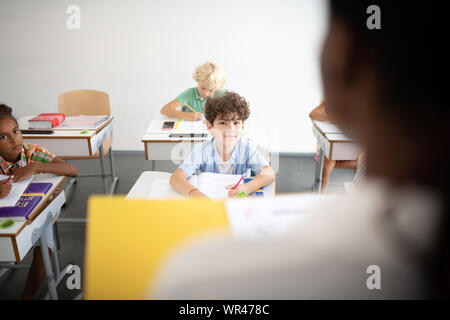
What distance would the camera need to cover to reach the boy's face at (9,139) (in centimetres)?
164

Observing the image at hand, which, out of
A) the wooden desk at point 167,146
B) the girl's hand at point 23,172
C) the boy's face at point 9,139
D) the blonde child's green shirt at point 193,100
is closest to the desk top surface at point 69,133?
the wooden desk at point 167,146

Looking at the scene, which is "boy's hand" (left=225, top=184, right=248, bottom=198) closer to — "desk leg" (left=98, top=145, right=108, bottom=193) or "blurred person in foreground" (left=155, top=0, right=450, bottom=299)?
"blurred person in foreground" (left=155, top=0, right=450, bottom=299)

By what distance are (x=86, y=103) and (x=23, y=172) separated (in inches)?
58.8

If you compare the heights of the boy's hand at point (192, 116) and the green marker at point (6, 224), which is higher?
the boy's hand at point (192, 116)

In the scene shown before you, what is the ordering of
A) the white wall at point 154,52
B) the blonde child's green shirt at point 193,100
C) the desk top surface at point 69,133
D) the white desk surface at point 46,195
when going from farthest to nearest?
the white wall at point 154,52, the blonde child's green shirt at point 193,100, the desk top surface at point 69,133, the white desk surface at point 46,195

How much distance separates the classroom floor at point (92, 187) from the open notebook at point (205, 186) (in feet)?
2.91

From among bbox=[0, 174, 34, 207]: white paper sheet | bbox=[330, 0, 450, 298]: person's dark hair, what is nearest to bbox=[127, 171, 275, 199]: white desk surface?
bbox=[0, 174, 34, 207]: white paper sheet

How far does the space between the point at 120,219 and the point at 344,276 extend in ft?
0.66

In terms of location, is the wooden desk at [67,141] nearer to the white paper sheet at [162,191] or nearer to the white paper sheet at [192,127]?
the white paper sheet at [192,127]

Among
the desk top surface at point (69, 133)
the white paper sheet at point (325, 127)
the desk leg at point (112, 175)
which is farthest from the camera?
the desk leg at point (112, 175)

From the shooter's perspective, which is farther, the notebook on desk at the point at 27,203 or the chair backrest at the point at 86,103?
the chair backrest at the point at 86,103
